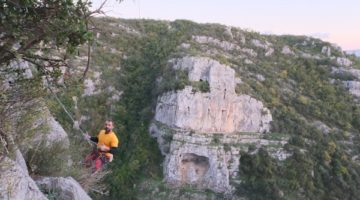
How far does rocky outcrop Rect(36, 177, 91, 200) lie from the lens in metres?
6.18

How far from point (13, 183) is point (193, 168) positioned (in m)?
33.5

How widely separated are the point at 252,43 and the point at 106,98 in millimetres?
19571

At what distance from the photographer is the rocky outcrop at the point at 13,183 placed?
449cm

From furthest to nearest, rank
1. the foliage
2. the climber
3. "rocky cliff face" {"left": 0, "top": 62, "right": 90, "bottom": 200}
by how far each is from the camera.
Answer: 1. the foliage
2. the climber
3. "rocky cliff face" {"left": 0, "top": 62, "right": 90, "bottom": 200}

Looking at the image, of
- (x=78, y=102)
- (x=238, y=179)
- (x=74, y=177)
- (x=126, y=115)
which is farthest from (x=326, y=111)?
(x=74, y=177)

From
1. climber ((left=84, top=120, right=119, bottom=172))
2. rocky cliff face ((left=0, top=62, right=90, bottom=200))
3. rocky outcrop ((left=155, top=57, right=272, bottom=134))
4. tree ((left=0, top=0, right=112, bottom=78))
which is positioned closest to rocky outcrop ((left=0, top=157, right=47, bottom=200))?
rocky cliff face ((left=0, top=62, right=90, bottom=200))

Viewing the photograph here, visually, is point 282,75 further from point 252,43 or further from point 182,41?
point 182,41

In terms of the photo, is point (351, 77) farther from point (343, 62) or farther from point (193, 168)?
point (193, 168)

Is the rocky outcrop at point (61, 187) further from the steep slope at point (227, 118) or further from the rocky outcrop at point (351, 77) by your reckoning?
the rocky outcrop at point (351, 77)

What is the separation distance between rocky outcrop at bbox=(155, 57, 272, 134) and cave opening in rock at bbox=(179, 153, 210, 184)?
276 cm

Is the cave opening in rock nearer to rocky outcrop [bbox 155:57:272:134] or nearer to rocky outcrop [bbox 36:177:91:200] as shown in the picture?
rocky outcrop [bbox 155:57:272:134]

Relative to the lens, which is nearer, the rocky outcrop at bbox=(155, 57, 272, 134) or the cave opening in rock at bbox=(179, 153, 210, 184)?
the cave opening in rock at bbox=(179, 153, 210, 184)

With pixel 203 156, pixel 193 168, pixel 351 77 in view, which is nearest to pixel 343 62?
pixel 351 77

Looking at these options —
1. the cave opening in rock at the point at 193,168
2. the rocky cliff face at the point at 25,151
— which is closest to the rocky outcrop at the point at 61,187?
the rocky cliff face at the point at 25,151
